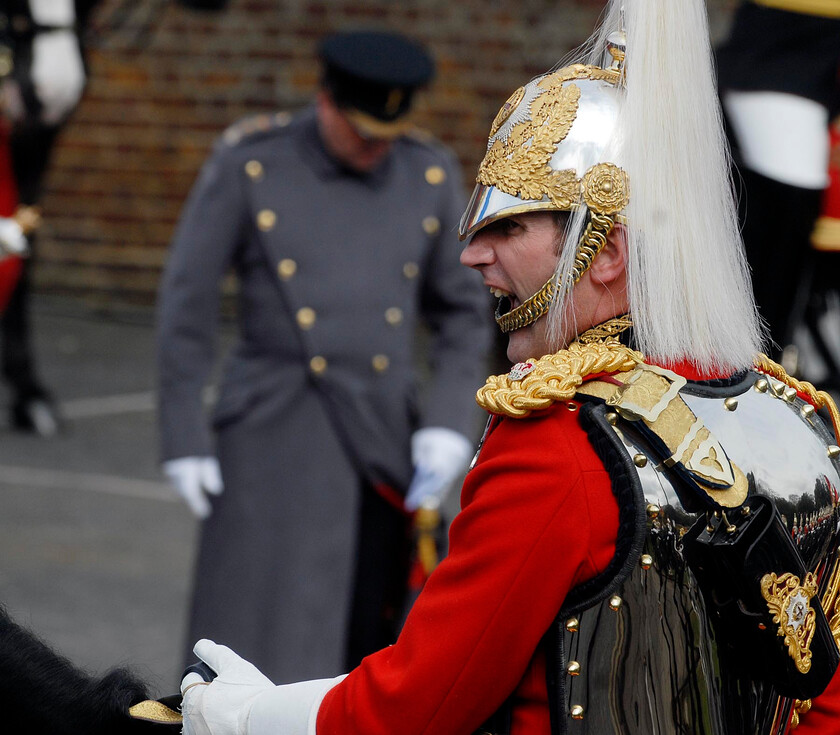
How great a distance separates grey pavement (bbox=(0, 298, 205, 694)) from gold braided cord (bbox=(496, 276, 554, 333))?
176cm

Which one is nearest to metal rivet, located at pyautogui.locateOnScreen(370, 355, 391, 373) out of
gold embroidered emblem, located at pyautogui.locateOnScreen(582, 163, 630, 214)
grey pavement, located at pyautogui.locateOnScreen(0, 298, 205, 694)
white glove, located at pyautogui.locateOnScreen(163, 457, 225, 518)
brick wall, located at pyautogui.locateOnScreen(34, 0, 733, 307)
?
white glove, located at pyautogui.locateOnScreen(163, 457, 225, 518)

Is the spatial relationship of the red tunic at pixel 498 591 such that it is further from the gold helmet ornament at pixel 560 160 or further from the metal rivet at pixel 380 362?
the metal rivet at pixel 380 362

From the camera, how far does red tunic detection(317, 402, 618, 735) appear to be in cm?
162

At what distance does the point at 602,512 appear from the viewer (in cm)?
163

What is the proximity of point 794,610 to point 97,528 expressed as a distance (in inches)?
189

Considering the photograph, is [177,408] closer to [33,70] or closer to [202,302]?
[202,302]

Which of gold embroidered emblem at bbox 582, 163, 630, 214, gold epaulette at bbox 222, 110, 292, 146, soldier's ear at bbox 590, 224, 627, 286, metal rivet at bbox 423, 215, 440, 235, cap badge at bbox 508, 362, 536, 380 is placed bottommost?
metal rivet at bbox 423, 215, 440, 235

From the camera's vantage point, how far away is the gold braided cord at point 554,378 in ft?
5.57

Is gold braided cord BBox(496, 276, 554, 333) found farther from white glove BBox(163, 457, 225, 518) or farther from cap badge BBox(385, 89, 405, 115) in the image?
white glove BBox(163, 457, 225, 518)

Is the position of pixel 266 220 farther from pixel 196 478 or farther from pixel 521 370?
pixel 521 370

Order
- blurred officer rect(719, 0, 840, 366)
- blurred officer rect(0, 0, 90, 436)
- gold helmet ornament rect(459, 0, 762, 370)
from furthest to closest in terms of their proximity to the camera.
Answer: blurred officer rect(0, 0, 90, 436) → blurred officer rect(719, 0, 840, 366) → gold helmet ornament rect(459, 0, 762, 370)

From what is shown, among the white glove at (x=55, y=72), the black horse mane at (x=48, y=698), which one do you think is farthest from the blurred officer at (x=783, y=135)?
the white glove at (x=55, y=72)

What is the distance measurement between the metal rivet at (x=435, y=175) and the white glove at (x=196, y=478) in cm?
103

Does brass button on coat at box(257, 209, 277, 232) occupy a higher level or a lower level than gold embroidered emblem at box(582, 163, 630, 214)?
lower
